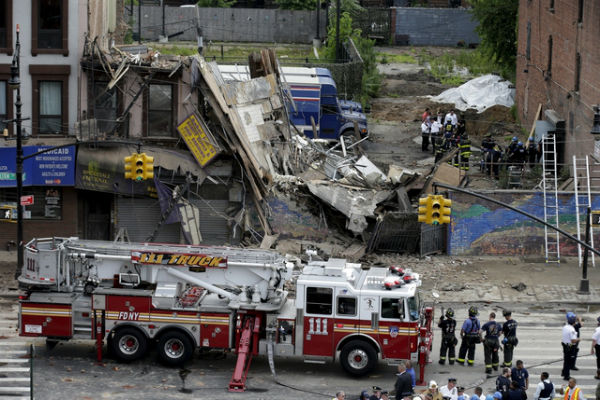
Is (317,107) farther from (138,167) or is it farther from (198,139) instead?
(138,167)

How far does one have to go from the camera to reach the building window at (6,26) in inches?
1558

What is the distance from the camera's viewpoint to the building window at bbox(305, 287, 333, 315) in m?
28.2

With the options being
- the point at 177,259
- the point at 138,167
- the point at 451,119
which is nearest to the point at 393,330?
the point at 177,259

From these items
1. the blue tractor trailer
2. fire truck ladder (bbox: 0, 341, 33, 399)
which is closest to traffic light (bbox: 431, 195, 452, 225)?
fire truck ladder (bbox: 0, 341, 33, 399)

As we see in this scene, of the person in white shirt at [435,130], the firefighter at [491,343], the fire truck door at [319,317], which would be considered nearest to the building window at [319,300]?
the fire truck door at [319,317]

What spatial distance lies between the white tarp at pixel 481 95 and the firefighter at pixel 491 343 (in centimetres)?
2920

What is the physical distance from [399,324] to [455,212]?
12.9 metres

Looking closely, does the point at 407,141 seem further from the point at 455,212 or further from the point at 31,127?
the point at 31,127

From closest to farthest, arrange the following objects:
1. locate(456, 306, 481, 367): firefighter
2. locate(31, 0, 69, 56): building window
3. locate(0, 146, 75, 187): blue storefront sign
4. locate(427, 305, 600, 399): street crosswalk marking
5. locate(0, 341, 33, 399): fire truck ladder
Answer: locate(0, 341, 33, 399): fire truck ladder, locate(427, 305, 600, 399): street crosswalk marking, locate(456, 306, 481, 367): firefighter, locate(0, 146, 75, 187): blue storefront sign, locate(31, 0, 69, 56): building window

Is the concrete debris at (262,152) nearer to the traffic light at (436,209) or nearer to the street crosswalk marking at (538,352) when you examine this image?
the street crosswalk marking at (538,352)

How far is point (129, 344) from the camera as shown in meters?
29.1

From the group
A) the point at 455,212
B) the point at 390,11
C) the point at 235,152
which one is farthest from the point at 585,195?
the point at 390,11

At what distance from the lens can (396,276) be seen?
95.3 feet

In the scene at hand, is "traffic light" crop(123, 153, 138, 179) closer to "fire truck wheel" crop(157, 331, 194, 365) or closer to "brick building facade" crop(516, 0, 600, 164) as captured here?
"fire truck wheel" crop(157, 331, 194, 365)
